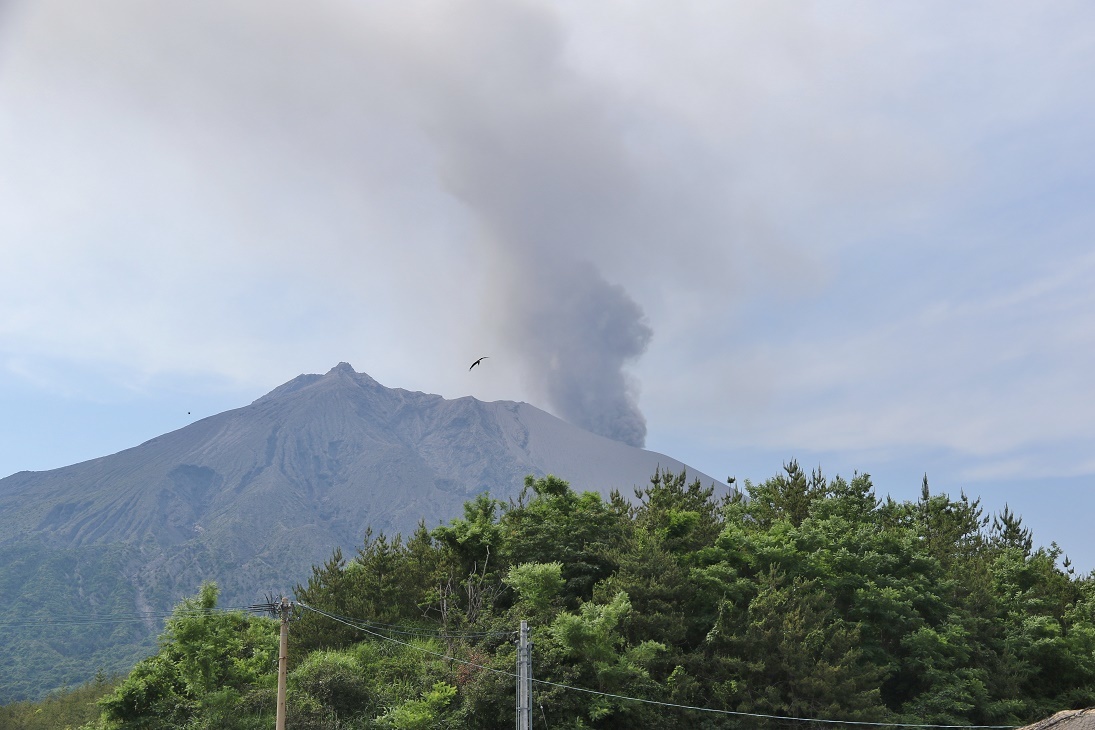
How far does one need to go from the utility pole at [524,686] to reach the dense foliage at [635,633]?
5.56 m

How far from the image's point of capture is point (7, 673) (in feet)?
479

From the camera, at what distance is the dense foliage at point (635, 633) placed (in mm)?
34000

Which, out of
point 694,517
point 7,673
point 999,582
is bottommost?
point 7,673

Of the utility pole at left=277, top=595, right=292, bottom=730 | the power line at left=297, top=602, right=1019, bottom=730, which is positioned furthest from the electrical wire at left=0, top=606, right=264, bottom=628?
the utility pole at left=277, top=595, right=292, bottom=730

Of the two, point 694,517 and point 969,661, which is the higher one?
point 694,517

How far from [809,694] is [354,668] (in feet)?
65.6

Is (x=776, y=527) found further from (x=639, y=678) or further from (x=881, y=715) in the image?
(x=639, y=678)

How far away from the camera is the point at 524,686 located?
27.7m

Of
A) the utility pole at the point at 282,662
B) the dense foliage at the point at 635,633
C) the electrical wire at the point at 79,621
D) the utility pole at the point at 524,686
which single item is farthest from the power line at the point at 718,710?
the electrical wire at the point at 79,621

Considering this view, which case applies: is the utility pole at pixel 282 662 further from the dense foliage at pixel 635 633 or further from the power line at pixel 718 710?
the dense foliage at pixel 635 633

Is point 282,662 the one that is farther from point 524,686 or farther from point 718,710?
point 718,710

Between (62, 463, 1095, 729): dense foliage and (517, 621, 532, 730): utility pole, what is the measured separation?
18.3 feet

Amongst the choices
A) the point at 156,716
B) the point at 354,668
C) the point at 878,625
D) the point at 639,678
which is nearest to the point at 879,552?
the point at 878,625

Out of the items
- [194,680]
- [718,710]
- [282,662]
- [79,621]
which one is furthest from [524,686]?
[79,621]
